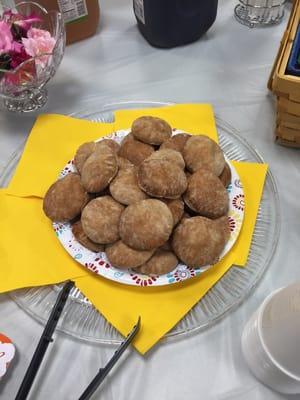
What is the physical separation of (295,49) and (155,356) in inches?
16.2

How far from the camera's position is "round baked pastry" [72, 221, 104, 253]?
482 mm

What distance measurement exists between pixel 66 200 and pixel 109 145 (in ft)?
0.31

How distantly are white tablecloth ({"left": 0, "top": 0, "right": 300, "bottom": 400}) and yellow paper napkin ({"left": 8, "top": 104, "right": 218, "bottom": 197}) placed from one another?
0.03m

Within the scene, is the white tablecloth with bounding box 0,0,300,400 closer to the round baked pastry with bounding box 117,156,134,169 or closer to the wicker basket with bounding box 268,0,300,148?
the wicker basket with bounding box 268,0,300,148

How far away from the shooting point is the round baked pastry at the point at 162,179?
0.47 meters

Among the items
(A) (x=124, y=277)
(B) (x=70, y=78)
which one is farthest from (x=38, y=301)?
(B) (x=70, y=78)

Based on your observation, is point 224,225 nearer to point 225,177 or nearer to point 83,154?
point 225,177

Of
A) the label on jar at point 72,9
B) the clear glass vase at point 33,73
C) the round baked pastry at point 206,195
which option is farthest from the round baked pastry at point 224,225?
the label on jar at point 72,9

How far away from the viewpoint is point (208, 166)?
0.50 metres

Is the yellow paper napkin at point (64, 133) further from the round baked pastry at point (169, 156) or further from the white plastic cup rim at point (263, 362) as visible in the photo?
the white plastic cup rim at point (263, 362)

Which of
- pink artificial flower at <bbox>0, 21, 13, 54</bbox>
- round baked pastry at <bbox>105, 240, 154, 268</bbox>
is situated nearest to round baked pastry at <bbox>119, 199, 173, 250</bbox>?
round baked pastry at <bbox>105, 240, 154, 268</bbox>

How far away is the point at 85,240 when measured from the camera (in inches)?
19.1

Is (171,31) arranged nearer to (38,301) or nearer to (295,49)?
(295,49)

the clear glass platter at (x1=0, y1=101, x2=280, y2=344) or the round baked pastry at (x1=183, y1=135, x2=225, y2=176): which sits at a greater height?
the round baked pastry at (x1=183, y1=135, x2=225, y2=176)
